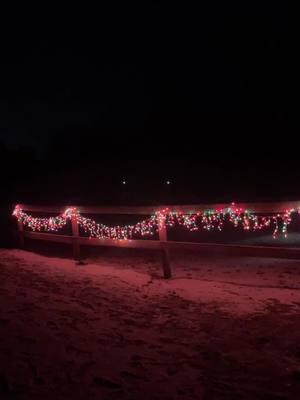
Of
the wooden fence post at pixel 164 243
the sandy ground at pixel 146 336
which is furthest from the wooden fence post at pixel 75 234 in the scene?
the wooden fence post at pixel 164 243

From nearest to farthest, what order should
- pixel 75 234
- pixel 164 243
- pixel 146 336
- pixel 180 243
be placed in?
1. pixel 146 336
2. pixel 180 243
3. pixel 164 243
4. pixel 75 234

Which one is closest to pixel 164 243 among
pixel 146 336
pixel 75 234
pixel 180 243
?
pixel 180 243

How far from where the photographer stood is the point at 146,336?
4.61 meters

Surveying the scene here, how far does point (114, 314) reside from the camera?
5355 mm

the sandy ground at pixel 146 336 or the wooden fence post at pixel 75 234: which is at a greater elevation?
the wooden fence post at pixel 75 234

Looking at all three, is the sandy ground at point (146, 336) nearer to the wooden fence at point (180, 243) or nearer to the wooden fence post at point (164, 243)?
the wooden fence post at point (164, 243)

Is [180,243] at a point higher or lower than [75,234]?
lower

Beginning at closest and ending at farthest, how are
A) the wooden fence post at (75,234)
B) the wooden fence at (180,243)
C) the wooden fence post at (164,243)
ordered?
the wooden fence at (180,243) < the wooden fence post at (164,243) < the wooden fence post at (75,234)

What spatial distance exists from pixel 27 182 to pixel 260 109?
18951mm

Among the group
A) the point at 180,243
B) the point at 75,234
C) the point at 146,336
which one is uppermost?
the point at 75,234

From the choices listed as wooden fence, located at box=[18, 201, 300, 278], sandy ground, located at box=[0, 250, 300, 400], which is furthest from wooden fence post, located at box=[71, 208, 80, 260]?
sandy ground, located at box=[0, 250, 300, 400]

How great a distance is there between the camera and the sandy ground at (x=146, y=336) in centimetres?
338

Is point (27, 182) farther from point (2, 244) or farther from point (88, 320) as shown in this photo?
point (88, 320)

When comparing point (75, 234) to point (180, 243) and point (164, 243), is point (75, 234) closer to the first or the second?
point (164, 243)
